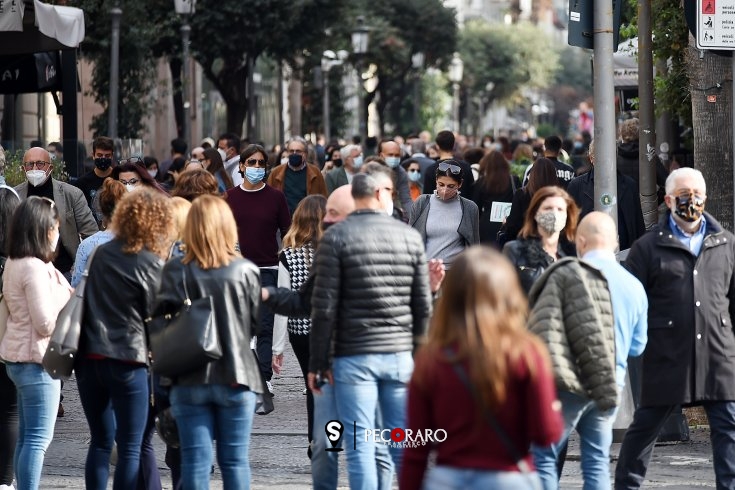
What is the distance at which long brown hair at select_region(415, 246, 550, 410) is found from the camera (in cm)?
434

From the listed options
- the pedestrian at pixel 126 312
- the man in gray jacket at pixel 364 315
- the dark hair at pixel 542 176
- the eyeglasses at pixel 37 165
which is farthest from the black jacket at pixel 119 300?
the eyeglasses at pixel 37 165

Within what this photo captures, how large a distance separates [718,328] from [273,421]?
3859 mm

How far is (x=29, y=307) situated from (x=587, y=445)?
2.72 m

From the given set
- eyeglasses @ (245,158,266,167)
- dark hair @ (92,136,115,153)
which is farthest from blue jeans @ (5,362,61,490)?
dark hair @ (92,136,115,153)

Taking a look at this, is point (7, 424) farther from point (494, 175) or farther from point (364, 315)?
point (494, 175)

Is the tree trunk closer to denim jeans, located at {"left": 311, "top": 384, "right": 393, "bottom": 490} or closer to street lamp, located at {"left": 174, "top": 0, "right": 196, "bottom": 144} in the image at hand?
denim jeans, located at {"left": 311, "top": 384, "right": 393, "bottom": 490}

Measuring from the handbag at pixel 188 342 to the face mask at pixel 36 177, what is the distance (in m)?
5.02

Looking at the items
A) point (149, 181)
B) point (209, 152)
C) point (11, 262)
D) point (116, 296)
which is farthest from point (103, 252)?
point (209, 152)

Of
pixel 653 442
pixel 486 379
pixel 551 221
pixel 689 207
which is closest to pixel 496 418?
pixel 486 379

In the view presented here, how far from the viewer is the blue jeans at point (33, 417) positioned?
747 centimetres

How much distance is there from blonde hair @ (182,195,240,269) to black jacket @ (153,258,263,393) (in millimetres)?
38

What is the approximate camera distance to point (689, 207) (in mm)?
7664

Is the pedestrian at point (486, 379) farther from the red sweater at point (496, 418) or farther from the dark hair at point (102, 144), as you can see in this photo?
the dark hair at point (102, 144)

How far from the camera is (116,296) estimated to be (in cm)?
705
